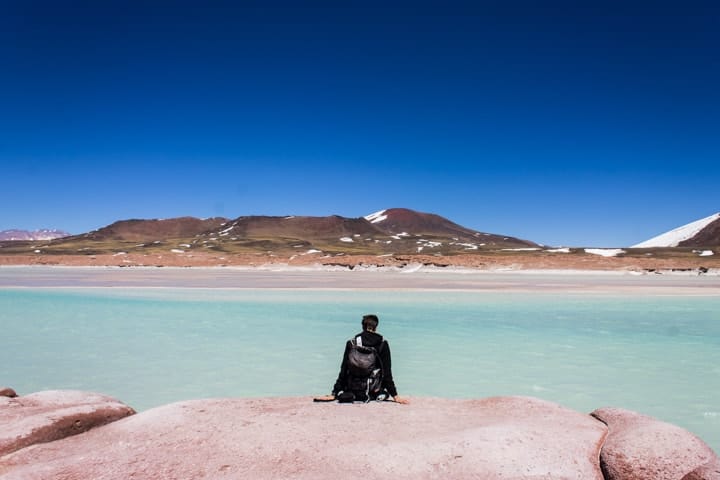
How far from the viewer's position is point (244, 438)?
689cm

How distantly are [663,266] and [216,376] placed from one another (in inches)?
3182

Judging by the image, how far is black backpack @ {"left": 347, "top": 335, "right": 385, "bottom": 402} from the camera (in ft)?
29.5

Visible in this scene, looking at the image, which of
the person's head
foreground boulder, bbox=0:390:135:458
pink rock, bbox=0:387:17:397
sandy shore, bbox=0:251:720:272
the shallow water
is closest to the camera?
foreground boulder, bbox=0:390:135:458

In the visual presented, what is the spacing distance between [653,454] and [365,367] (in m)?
4.41

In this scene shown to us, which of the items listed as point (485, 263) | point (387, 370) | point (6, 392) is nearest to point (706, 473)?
point (387, 370)

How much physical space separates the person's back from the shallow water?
137 inches

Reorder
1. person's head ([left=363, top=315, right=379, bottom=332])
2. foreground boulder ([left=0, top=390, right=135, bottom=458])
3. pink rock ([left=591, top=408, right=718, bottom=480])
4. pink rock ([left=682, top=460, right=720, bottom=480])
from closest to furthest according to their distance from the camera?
pink rock ([left=682, top=460, right=720, bottom=480])
pink rock ([left=591, top=408, right=718, bottom=480])
foreground boulder ([left=0, top=390, right=135, bottom=458])
person's head ([left=363, top=315, right=379, bottom=332])

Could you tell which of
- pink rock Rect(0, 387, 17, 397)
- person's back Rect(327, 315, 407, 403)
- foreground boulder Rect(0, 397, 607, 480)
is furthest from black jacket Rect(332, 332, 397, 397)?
pink rock Rect(0, 387, 17, 397)

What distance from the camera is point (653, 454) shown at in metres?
6.18

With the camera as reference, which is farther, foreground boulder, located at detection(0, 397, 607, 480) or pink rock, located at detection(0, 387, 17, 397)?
pink rock, located at detection(0, 387, 17, 397)

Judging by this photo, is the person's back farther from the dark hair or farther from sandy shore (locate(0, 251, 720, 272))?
sandy shore (locate(0, 251, 720, 272))

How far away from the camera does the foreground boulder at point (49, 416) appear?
22.8 ft

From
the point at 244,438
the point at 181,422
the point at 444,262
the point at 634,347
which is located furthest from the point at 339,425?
the point at 444,262

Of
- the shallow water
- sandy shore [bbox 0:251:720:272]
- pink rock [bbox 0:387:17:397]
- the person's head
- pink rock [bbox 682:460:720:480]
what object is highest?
sandy shore [bbox 0:251:720:272]
